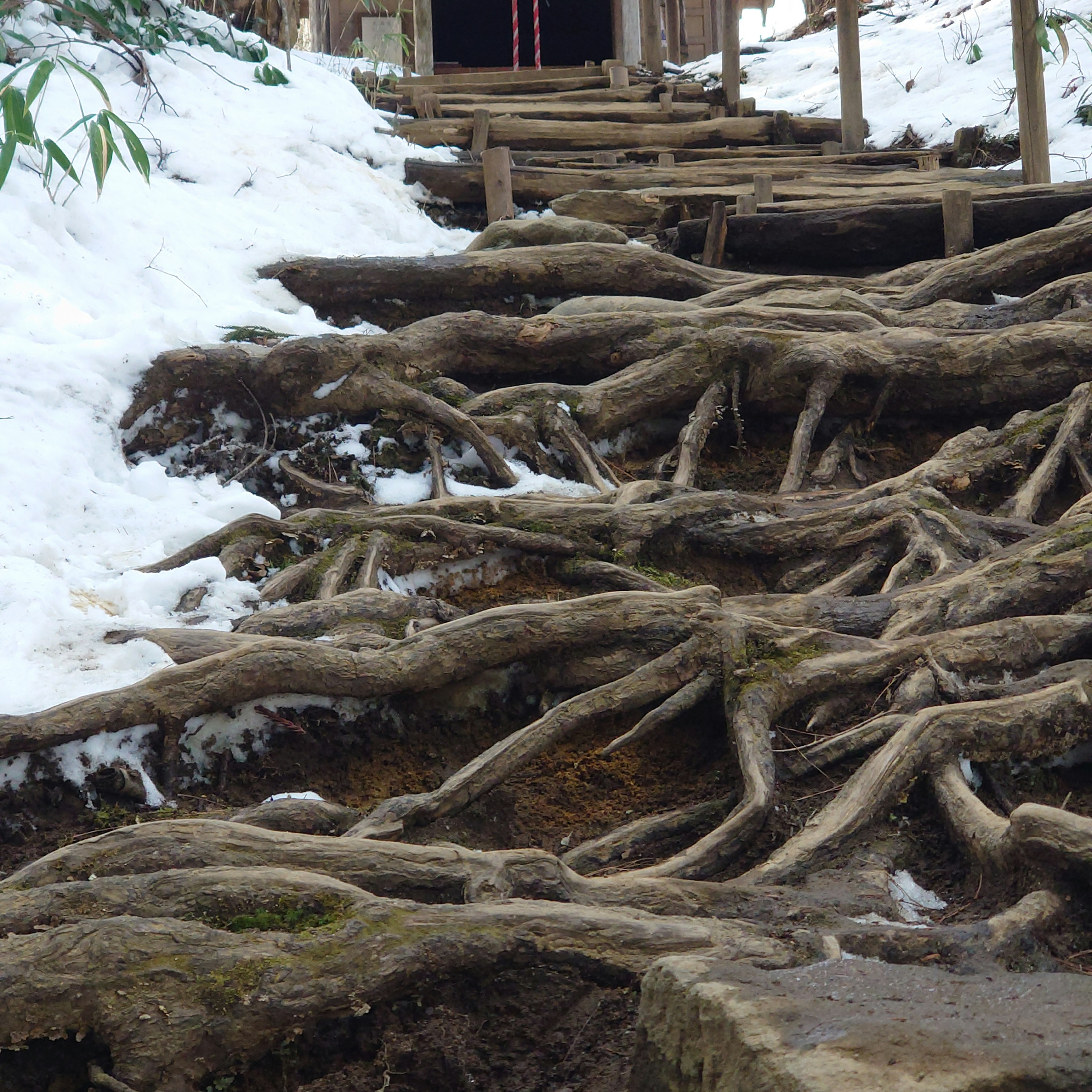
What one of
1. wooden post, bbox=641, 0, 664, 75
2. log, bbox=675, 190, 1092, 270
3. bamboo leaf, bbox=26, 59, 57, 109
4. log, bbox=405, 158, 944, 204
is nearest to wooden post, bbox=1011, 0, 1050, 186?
log, bbox=675, 190, 1092, 270

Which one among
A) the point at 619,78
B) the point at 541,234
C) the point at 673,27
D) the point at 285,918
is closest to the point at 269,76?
the point at 541,234

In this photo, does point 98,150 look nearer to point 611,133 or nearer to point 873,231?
point 873,231

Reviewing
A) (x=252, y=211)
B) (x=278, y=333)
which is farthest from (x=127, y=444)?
(x=252, y=211)

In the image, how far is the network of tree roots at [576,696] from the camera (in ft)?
8.98

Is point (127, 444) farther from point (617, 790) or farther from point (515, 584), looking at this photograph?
point (617, 790)

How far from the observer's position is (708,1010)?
2133mm

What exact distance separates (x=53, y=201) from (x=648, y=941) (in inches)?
244

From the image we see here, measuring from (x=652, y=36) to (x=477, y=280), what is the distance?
8.47 m

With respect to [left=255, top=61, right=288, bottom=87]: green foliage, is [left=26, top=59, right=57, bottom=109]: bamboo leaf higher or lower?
lower

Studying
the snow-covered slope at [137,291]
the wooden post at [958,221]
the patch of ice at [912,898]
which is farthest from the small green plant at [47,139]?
the wooden post at [958,221]

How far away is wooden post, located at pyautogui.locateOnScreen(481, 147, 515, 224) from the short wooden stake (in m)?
3.40

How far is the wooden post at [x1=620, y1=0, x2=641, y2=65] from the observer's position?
16375 mm

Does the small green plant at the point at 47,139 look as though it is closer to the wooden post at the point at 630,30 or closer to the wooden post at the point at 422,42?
the wooden post at the point at 422,42

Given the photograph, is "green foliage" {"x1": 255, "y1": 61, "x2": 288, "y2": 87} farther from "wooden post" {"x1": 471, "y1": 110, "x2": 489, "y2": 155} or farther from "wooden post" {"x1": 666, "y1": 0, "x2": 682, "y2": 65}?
"wooden post" {"x1": 666, "y1": 0, "x2": 682, "y2": 65}
